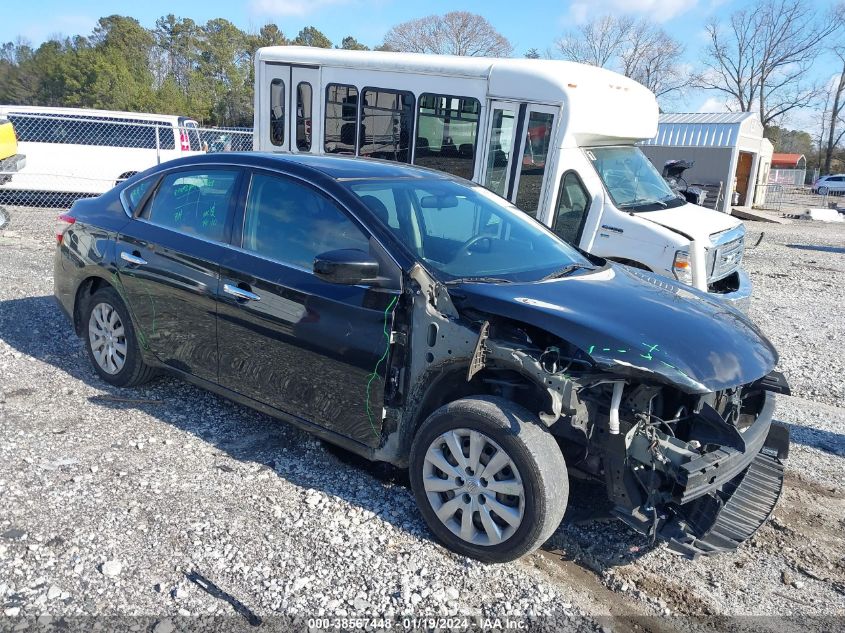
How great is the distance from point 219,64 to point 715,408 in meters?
66.3

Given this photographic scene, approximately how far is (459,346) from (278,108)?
24.9 ft

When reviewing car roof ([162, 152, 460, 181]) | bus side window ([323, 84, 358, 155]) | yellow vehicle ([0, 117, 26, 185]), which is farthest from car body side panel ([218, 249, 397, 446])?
yellow vehicle ([0, 117, 26, 185])

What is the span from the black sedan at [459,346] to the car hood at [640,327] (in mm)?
11

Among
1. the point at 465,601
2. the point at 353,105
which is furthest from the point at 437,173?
the point at 353,105

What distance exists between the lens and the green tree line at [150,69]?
4900 centimetres

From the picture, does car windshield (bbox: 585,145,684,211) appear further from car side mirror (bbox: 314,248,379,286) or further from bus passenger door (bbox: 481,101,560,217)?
car side mirror (bbox: 314,248,379,286)

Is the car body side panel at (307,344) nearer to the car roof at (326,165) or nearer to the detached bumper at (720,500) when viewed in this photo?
the car roof at (326,165)

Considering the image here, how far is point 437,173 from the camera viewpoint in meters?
4.68

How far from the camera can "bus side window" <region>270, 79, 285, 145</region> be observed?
9.84 metres

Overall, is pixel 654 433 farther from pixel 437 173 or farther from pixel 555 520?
pixel 437 173

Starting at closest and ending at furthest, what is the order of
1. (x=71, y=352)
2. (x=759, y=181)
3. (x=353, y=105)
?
(x=71, y=352), (x=353, y=105), (x=759, y=181)

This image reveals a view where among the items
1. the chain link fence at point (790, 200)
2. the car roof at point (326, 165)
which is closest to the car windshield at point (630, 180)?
the car roof at point (326, 165)

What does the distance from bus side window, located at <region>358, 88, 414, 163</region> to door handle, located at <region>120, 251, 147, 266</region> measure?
196 inches

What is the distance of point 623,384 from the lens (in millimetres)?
3156
